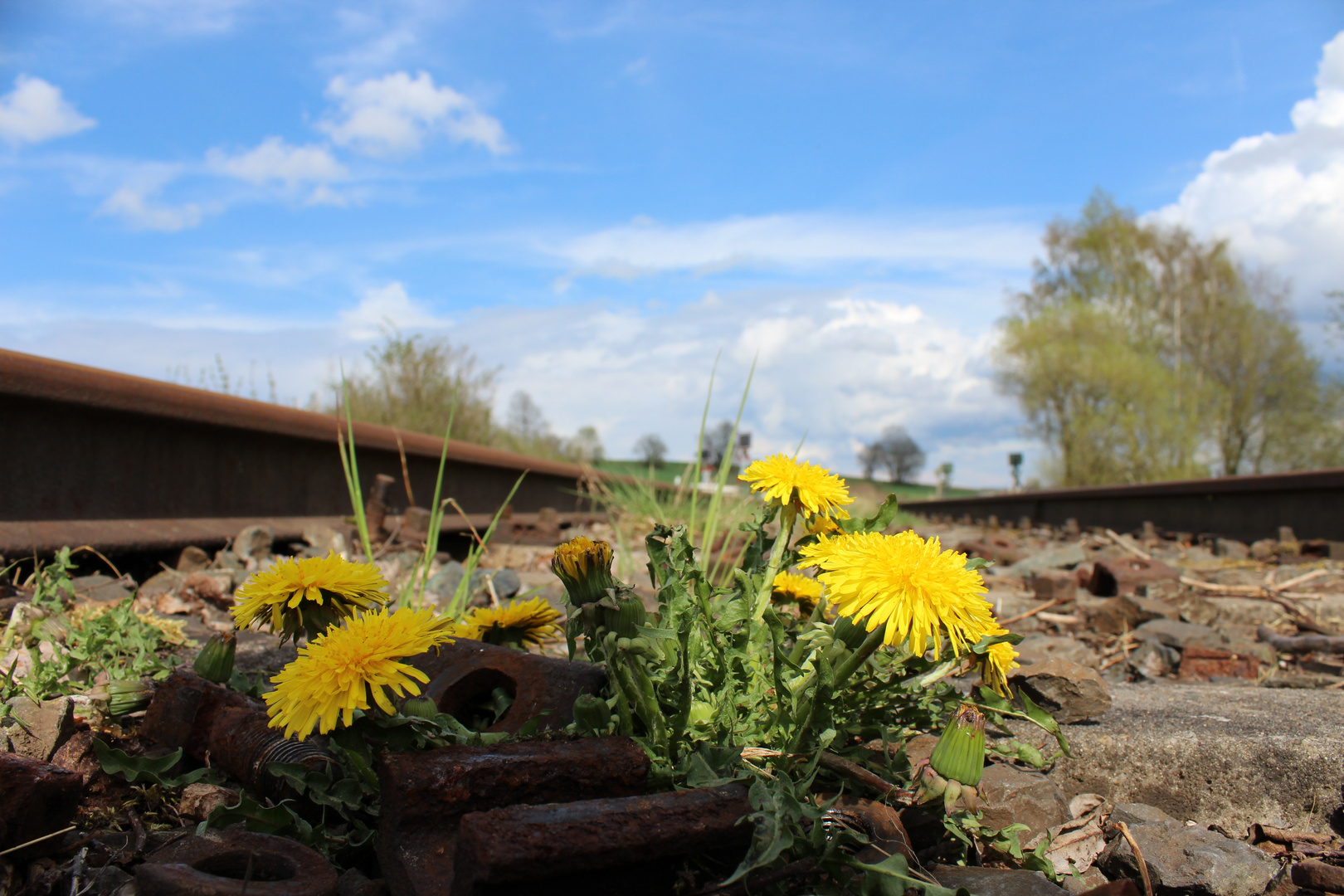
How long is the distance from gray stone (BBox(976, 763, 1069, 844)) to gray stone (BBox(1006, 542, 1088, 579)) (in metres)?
3.96

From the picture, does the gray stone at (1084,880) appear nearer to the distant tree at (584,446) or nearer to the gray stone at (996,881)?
the gray stone at (996,881)

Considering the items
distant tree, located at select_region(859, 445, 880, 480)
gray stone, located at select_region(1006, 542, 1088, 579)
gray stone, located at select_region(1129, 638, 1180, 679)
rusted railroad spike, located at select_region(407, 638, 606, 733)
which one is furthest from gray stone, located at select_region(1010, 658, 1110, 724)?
distant tree, located at select_region(859, 445, 880, 480)

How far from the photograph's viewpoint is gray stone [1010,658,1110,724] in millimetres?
1934

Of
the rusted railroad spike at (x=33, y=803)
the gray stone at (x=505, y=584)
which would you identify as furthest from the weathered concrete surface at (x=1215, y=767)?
the gray stone at (x=505, y=584)

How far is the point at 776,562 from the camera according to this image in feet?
5.34

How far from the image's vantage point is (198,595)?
9.96 feet

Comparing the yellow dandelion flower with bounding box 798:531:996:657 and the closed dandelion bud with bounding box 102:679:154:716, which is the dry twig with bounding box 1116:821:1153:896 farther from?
the closed dandelion bud with bounding box 102:679:154:716

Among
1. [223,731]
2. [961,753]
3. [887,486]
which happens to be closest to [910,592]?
[961,753]

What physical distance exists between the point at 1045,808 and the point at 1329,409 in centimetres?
3548

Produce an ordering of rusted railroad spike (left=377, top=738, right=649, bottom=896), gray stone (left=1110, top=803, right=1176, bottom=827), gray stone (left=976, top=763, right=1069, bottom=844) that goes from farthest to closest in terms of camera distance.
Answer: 1. gray stone (left=1110, top=803, right=1176, bottom=827)
2. gray stone (left=976, top=763, right=1069, bottom=844)
3. rusted railroad spike (left=377, top=738, right=649, bottom=896)

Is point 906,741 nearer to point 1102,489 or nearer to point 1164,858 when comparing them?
point 1164,858

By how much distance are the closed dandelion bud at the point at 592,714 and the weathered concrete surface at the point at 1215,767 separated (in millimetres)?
1067

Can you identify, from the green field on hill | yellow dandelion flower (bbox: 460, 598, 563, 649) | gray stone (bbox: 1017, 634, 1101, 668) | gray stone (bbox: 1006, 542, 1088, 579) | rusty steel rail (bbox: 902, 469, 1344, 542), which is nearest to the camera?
yellow dandelion flower (bbox: 460, 598, 563, 649)

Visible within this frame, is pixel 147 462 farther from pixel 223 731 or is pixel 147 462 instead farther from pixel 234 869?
pixel 234 869
